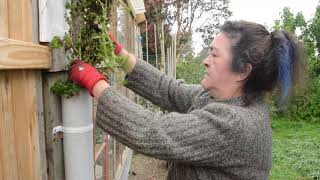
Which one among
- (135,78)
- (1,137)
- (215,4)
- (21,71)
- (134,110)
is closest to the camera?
(1,137)

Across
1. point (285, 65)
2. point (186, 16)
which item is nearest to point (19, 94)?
point (285, 65)

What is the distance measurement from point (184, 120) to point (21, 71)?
0.67 m

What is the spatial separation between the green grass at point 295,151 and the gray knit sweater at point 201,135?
5.40m

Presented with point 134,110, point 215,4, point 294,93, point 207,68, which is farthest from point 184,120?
point 215,4

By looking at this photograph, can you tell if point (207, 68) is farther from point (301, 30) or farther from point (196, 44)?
point (196, 44)

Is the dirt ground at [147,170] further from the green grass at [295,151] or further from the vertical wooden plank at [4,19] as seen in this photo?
the vertical wooden plank at [4,19]

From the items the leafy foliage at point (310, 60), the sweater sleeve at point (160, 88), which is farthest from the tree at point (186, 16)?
the sweater sleeve at point (160, 88)

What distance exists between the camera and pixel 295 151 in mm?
8656

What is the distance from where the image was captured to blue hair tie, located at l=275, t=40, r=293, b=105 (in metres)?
2.03

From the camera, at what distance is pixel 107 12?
1861 millimetres

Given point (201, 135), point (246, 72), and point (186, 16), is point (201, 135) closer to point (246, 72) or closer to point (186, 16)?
point (246, 72)

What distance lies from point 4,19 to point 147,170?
6.82 m

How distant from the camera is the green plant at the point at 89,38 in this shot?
1791mm

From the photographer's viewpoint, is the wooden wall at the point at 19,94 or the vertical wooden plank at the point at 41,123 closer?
the wooden wall at the point at 19,94
